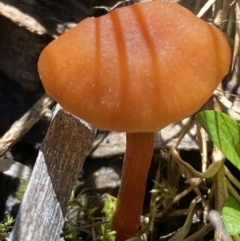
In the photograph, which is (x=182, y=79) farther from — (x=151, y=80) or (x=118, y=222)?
(x=118, y=222)

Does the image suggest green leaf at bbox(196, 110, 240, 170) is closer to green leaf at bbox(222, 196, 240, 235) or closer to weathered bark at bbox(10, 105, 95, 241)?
green leaf at bbox(222, 196, 240, 235)

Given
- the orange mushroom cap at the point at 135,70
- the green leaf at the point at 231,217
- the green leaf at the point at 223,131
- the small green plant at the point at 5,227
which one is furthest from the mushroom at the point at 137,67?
the small green plant at the point at 5,227

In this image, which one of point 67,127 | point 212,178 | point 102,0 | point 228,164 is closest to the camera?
point 67,127

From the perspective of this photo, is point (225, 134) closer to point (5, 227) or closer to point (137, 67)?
point (137, 67)

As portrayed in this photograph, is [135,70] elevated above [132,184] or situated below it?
above

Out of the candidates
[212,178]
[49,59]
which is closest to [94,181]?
[212,178]

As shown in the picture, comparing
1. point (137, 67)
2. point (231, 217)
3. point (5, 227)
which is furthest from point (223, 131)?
point (5, 227)

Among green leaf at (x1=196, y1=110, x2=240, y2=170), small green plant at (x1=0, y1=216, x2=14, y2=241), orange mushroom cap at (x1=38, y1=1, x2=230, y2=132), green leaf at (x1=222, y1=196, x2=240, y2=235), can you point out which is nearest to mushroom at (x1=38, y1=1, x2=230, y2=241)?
orange mushroom cap at (x1=38, y1=1, x2=230, y2=132)
